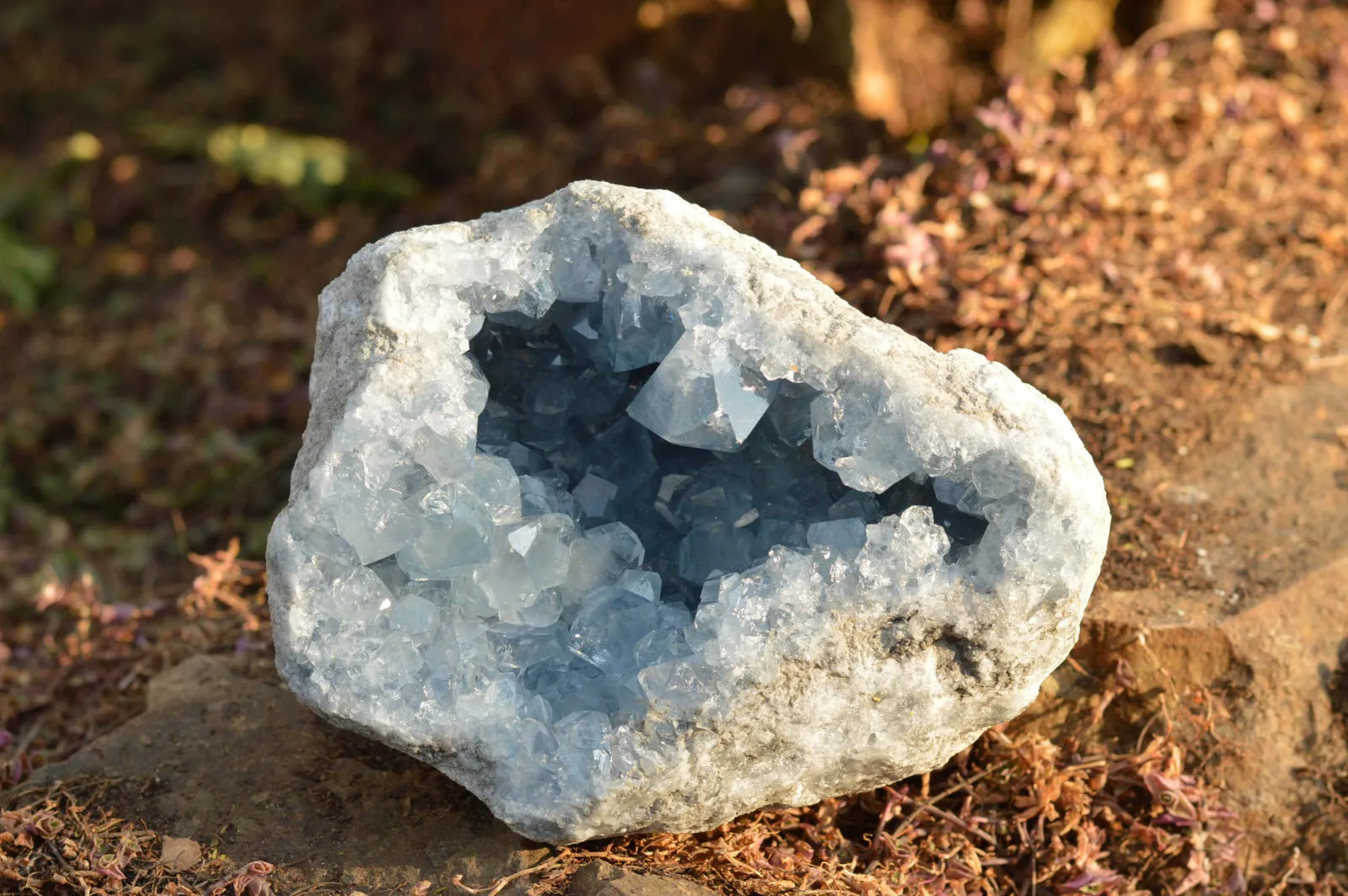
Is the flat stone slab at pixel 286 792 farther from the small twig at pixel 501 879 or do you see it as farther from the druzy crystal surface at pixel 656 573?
the druzy crystal surface at pixel 656 573

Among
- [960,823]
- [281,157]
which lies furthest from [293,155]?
[960,823]

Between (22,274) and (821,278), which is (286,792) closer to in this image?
(821,278)

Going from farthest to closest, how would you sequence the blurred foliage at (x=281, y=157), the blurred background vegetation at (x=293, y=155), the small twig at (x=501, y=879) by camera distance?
the blurred foliage at (x=281, y=157) → the blurred background vegetation at (x=293, y=155) → the small twig at (x=501, y=879)

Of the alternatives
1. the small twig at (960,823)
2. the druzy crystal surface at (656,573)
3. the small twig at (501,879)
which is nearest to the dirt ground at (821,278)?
the small twig at (960,823)

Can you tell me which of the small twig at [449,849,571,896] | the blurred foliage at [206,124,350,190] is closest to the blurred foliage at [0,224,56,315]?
the blurred foliage at [206,124,350,190]

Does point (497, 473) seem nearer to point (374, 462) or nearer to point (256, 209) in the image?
point (374, 462)
